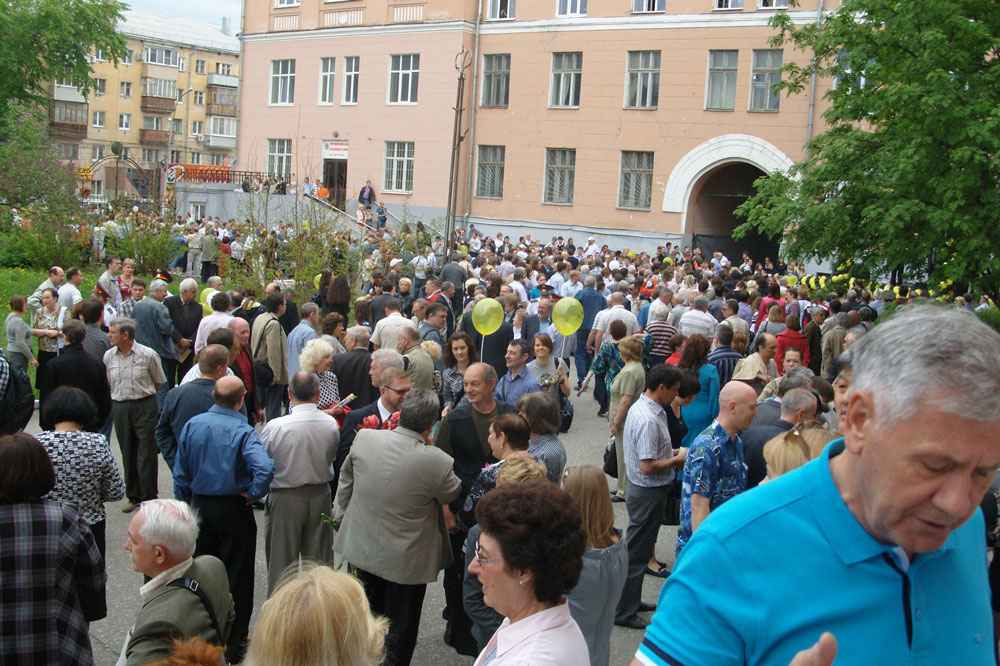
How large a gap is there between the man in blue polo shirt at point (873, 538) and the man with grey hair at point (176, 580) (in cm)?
254

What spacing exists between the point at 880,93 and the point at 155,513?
10891mm

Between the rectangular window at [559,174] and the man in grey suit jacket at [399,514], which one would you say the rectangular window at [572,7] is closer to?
the rectangular window at [559,174]

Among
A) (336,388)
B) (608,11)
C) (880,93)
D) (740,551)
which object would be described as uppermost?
(608,11)

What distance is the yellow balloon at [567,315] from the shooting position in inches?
497

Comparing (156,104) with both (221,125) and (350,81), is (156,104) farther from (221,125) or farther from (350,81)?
(350,81)

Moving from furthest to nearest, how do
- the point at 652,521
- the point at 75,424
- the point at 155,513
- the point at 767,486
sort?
the point at 652,521 → the point at 75,424 → the point at 155,513 → the point at 767,486

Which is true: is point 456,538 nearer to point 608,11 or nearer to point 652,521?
point 652,521

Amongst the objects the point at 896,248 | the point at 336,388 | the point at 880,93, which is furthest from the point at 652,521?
the point at 880,93

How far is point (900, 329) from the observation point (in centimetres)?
163

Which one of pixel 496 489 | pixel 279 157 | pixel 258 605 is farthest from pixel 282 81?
pixel 496 489

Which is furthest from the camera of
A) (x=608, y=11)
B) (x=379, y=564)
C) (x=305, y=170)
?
(x=305, y=170)

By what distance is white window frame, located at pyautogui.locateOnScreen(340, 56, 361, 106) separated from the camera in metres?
42.4

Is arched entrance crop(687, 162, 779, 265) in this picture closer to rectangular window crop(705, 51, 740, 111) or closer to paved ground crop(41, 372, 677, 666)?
rectangular window crop(705, 51, 740, 111)

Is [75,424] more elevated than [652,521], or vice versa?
[75,424]
